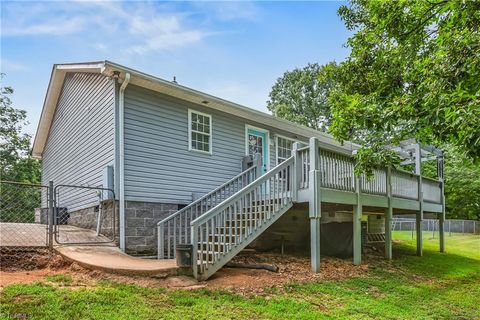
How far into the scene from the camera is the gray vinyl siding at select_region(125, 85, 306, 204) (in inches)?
325

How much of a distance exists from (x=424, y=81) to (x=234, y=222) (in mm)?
4199

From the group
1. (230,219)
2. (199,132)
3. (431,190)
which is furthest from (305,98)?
(230,219)

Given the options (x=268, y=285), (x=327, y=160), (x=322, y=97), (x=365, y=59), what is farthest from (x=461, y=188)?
(x=268, y=285)

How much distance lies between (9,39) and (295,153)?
796 cm

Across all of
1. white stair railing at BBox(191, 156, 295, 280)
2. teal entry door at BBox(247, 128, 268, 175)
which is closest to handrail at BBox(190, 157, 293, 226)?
white stair railing at BBox(191, 156, 295, 280)

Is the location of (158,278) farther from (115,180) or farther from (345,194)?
(345,194)

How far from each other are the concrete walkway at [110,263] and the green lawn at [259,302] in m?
0.48

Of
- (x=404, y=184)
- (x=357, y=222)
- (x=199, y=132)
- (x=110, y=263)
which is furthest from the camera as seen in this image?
(x=404, y=184)

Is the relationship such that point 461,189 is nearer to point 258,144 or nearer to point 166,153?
point 258,144

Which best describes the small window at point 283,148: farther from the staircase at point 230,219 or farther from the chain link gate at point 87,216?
the chain link gate at point 87,216

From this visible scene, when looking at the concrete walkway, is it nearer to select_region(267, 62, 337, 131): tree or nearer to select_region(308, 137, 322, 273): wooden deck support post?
select_region(308, 137, 322, 273): wooden deck support post

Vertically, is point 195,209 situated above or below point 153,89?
below

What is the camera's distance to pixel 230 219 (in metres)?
6.37

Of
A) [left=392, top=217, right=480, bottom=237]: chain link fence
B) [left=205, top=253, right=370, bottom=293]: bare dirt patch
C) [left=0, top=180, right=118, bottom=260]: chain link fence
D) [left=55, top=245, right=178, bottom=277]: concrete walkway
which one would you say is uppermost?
[left=0, top=180, right=118, bottom=260]: chain link fence
